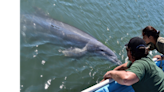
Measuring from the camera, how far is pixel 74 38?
22.5 feet

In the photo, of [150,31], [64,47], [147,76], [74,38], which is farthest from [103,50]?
[147,76]

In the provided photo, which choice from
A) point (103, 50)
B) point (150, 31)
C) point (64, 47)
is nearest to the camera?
point (150, 31)

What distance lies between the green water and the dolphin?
0.88ft

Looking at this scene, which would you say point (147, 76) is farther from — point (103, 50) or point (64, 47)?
point (103, 50)

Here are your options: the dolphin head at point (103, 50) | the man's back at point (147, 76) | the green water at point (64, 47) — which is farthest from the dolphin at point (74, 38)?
the man's back at point (147, 76)

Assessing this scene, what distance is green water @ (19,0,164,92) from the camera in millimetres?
4527

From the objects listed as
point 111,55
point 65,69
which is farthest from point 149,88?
point 111,55

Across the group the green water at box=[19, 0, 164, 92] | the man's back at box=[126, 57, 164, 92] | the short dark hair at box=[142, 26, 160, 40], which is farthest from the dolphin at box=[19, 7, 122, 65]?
the man's back at box=[126, 57, 164, 92]

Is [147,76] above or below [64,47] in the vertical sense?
above

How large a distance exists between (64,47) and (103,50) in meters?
2.14

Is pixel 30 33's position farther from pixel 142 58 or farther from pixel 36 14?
pixel 142 58

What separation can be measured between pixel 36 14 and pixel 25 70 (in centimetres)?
284

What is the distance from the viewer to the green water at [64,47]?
14.9 ft

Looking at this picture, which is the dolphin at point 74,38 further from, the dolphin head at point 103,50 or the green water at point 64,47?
the green water at point 64,47
